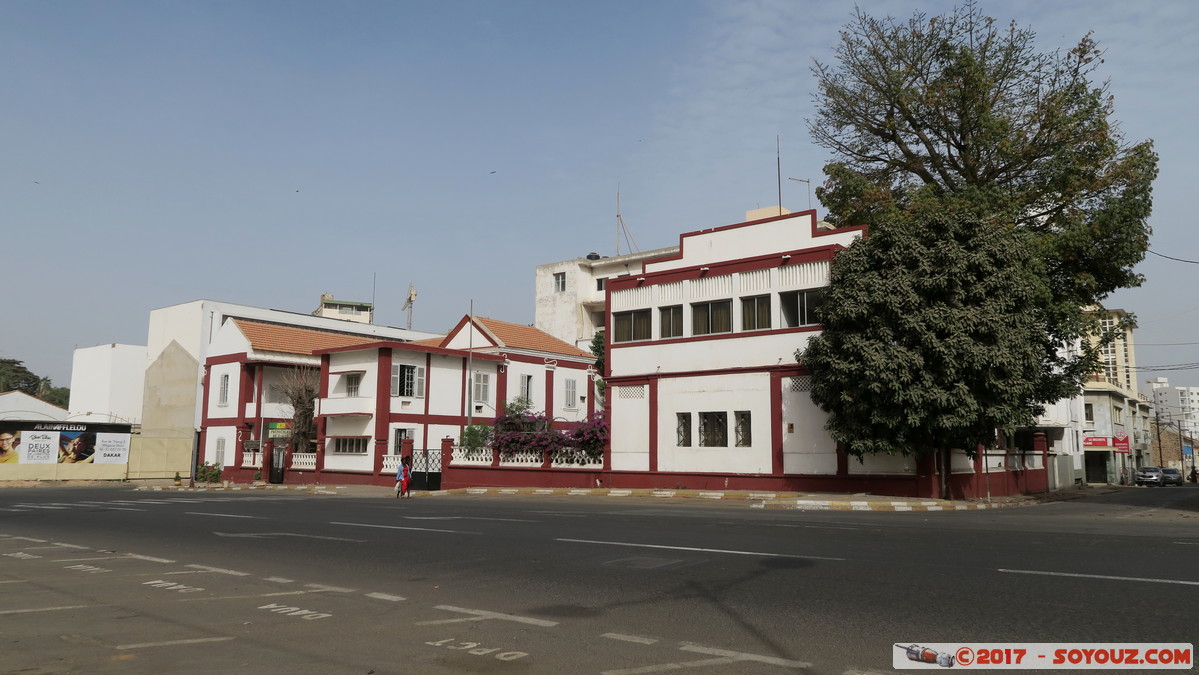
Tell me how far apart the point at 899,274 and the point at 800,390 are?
5556 millimetres

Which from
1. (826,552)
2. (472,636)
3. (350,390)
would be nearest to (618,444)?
(350,390)

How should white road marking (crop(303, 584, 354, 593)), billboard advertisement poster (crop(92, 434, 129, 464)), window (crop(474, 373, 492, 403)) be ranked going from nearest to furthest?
white road marking (crop(303, 584, 354, 593)) → window (crop(474, 373, 492, 403)) → billboard advertisement poster (crop(92, 434, 129, 464))

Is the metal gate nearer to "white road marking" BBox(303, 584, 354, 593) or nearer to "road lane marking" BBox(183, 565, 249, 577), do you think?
"road lane marking" BBox(183, 565, 249, 577)

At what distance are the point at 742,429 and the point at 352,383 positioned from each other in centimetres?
2086

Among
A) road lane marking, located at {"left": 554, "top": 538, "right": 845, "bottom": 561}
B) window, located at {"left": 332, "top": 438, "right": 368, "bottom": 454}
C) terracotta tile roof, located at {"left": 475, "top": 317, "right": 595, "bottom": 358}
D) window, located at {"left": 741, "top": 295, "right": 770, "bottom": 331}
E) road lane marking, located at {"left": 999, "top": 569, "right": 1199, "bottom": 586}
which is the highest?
terracotta tile roof, located at {"left": 475, "top": 317, "right": 595, "bottom": 358}

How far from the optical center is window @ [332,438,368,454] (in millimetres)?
40969

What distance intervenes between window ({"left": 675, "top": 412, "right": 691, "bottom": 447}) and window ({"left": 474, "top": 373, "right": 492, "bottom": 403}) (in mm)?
16334

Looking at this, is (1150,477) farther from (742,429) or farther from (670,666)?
(670,666)

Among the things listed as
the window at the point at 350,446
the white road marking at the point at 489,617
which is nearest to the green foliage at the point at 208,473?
the window at the point at 350,446

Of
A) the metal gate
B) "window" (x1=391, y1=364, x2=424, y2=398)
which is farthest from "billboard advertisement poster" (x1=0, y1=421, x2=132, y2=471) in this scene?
the metal gate

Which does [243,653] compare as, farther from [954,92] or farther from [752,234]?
[954,92]

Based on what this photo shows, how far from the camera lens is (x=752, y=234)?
30.7 m

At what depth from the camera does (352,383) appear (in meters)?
42.0

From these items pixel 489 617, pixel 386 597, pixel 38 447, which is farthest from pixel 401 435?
pixel 489 617
